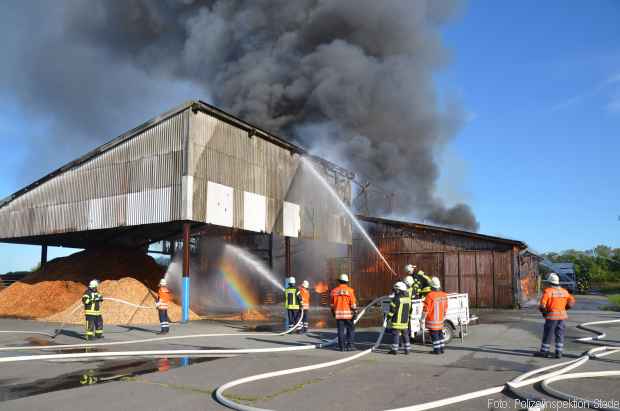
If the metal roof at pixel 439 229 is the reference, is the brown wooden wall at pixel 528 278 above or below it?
below

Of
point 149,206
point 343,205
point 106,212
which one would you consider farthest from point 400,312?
point 343,205

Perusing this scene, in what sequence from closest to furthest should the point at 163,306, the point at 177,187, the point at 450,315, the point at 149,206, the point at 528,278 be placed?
the point at 450,315 → the point at 163,306 → the point at 177,187 → the point at 149,206 → the point at 528,278

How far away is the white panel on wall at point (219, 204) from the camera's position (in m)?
18.9

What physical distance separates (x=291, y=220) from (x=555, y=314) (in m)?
15.1

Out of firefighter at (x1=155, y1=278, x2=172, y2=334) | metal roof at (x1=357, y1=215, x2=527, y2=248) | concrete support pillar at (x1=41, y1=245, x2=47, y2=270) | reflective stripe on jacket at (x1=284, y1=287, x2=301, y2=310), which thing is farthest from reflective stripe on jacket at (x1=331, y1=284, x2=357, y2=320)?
concrete support pillar at (x1=41, y1=245, x2=47, y2=270)

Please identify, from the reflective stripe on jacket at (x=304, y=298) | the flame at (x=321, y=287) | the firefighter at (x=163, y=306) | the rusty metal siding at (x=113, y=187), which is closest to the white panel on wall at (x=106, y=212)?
the rusty metal siding at (x=113, y=187)

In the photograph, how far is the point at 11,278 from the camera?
131ft

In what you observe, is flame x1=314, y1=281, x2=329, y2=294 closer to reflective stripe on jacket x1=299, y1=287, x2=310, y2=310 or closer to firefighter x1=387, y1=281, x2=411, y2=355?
reflective stripe on jacket x1=299, y1=287, x2=310, y2=310

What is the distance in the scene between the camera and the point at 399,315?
998 cm

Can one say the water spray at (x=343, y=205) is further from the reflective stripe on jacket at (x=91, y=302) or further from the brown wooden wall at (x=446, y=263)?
the reflective stripe on jacket at (x=91, y=302)

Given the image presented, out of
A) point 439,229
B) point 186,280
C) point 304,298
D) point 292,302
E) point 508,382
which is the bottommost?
point 508,382

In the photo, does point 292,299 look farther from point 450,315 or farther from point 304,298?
point 450,315

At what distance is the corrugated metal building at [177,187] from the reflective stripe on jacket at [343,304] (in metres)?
8.81

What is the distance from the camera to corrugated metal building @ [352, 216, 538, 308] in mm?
25250
